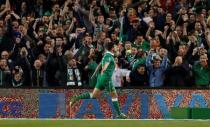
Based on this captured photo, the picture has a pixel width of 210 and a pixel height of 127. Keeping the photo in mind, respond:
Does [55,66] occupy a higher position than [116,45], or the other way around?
[116,45]

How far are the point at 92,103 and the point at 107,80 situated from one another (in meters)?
2.22

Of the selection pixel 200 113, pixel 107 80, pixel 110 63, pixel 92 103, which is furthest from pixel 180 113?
pixel 92 103

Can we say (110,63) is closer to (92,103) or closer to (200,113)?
(92,103)

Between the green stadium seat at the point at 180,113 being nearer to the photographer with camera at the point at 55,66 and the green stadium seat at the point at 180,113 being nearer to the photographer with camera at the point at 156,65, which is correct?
the photographer with camera at the point at 156,65

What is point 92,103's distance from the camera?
21.2 m

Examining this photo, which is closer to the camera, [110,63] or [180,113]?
[110,63]

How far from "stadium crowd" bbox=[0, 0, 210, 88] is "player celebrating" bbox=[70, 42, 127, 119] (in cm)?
125

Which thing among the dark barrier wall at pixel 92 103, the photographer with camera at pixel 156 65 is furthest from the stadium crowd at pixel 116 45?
the dark barrier wall at pixel 92 103

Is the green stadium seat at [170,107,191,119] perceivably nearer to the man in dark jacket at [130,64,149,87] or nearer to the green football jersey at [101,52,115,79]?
the man in dark jacket at [130,64,149,87]

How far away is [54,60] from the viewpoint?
68.5ft

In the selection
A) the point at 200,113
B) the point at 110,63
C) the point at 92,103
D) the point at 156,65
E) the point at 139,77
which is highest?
the point at 110,63

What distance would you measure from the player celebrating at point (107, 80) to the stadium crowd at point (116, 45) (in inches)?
49.3

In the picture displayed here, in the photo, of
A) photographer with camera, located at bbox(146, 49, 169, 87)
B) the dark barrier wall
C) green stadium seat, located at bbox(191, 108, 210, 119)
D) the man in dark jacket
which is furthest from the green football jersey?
green stadium seat, located at bbox(191, 108, 210, 119)

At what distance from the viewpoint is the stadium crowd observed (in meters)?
20.3
